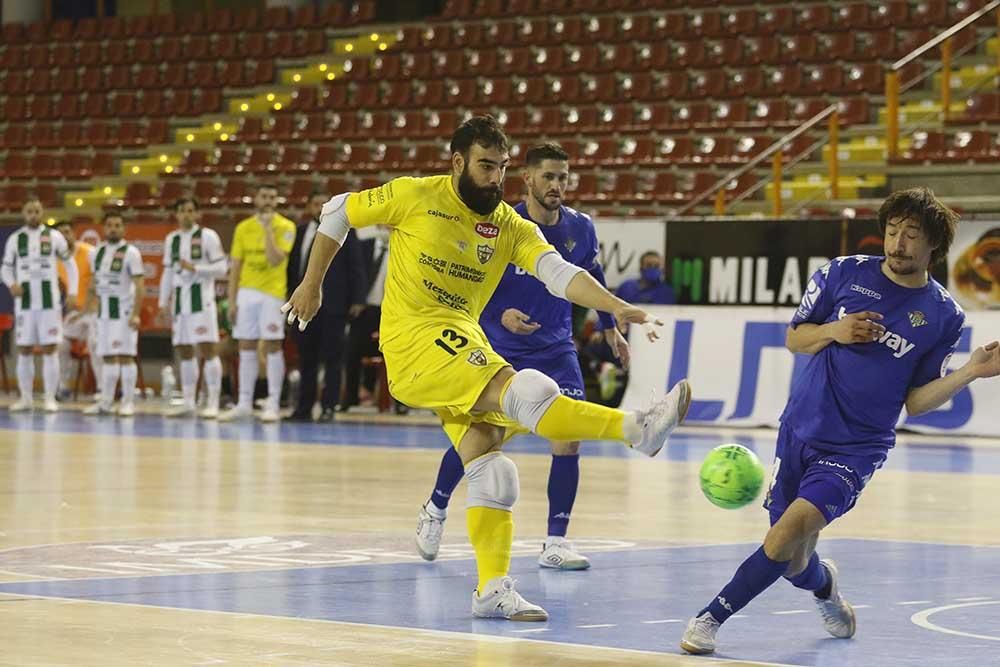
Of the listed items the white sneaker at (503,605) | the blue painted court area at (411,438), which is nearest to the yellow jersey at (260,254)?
the blue painted court area at (411,438)

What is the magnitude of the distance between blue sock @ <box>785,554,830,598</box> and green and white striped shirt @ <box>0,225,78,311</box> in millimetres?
16397

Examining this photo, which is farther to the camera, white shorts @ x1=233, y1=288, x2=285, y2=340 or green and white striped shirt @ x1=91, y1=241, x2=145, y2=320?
green and white striped shirt @ x1=91, y1=241, x2=145, y2=320

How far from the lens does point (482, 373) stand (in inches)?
283

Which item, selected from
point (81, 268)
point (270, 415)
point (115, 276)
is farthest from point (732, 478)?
point (81, 268)

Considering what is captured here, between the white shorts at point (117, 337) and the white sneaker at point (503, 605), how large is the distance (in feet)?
48.9

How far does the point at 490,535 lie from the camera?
287 inches

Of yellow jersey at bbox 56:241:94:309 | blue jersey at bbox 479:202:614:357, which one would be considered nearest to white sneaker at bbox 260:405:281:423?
yellow jersey at bbox 56:241:94:309

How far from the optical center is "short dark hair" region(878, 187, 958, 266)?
6.50m

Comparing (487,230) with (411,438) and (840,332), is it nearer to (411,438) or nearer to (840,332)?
(840,332)

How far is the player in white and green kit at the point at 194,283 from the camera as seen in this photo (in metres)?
20.5

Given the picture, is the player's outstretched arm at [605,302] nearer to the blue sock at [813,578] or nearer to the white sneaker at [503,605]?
the blue sock at [813,578]

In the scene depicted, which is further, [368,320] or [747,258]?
[368,320]

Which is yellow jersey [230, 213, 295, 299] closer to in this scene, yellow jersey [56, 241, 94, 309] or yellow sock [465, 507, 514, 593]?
yellow jersey [56, 241, 94, 309]

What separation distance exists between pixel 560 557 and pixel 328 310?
1111cm
